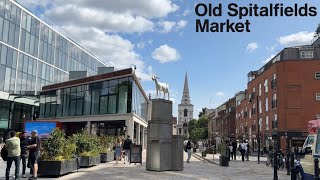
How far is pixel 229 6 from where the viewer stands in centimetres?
1648

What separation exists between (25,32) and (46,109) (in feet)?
36.1

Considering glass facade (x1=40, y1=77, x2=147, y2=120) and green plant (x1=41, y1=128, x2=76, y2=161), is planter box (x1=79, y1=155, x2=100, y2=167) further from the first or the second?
glass facade (x1=40, y1=77, x2=147, y2=120)

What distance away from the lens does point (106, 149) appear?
25547mm

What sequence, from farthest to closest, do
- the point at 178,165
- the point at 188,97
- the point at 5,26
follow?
1. the point at 188,97
2. the point at 5,26
3. the point at 178,165

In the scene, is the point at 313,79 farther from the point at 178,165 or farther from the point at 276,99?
the point at 178,165

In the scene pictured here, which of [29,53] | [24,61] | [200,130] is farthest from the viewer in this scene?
[200,130]

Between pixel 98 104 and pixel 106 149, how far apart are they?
2002 cm

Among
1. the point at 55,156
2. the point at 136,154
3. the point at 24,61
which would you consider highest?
the point at 24,61

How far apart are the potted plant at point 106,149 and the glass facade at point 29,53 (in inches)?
993

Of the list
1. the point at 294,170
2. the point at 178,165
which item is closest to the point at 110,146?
the point at 178,165

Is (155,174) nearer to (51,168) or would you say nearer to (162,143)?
(162,143)

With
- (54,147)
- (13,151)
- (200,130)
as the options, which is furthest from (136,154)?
(200,130)

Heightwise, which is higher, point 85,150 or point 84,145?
point 84,145

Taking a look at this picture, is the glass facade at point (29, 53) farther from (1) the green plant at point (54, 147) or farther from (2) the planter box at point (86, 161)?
(1) the green plant at point (54, 147)
